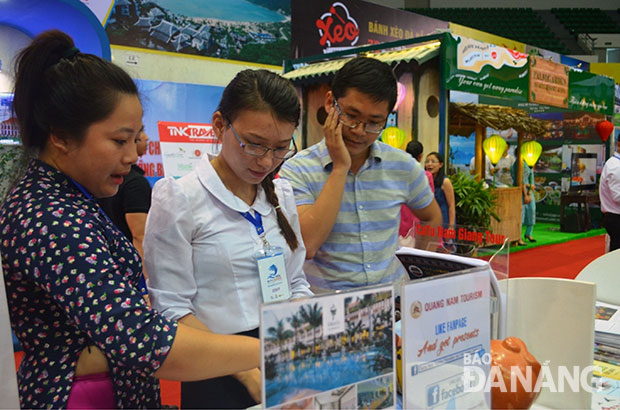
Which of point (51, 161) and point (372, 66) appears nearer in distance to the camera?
point (51, 161)

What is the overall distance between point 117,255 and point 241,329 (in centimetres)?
36

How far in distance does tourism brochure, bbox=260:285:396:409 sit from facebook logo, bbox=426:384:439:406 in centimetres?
6

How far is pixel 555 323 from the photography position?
3.58ft

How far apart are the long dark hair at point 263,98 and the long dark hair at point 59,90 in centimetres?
32

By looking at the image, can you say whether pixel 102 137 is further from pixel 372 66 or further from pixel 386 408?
pixel 372 66

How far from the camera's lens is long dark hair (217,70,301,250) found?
1.23 m

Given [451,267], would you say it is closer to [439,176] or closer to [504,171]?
[439,176]

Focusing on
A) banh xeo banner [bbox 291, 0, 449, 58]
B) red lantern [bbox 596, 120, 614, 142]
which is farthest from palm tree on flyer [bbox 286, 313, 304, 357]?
red lantern [bbox 596, 120, 614, 142]

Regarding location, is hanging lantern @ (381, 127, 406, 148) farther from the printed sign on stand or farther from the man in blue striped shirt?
the man in blue striped shirt

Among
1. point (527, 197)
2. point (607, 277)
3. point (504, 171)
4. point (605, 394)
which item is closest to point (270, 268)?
point (605, 394)

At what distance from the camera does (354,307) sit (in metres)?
0.75

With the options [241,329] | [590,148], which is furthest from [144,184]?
[590,148]

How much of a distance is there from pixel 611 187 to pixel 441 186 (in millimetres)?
1525

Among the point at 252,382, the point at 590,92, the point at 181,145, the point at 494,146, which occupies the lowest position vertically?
the point at 252,382
